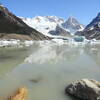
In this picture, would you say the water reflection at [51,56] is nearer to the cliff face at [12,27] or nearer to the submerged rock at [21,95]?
the submerged rock at [21,95]

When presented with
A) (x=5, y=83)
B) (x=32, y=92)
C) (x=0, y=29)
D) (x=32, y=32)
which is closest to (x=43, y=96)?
(x=32, y=92)

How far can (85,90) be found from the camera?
12.2 m

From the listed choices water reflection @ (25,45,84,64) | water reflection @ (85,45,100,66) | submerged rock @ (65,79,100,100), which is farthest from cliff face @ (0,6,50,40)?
submerged rock @ (65,79,100,100)

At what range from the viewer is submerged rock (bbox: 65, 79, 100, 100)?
1175cm

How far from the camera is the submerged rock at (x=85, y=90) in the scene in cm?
1175

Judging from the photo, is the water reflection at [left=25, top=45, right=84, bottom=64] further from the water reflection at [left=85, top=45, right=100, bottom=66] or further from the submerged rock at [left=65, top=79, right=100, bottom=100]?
the submerged rock at [left=65, top=79, right=100, bottom=100]

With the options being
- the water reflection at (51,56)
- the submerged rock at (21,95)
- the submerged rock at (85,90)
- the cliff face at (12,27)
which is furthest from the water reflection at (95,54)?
the cliff face at (12,27)

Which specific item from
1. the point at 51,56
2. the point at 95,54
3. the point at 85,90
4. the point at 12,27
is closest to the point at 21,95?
the point at 85,90

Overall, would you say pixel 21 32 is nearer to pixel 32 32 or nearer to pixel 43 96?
pixel 32 32

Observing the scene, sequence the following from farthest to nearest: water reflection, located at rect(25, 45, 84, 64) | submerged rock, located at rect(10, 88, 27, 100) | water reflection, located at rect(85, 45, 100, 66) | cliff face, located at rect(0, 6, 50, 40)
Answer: cliff face, located at rect(0, 6, 50, 40) → water reflection, located at rect(85, 45, 100, 66) → water reflection, located at rect(25, 45, 84, 64) → submerged rock, located at rect(10, 88, 27, 100)

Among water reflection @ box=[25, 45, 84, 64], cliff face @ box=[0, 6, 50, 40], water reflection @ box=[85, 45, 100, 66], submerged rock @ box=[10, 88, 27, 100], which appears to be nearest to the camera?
submerged rock @ box=[10, 88, 27, 100]

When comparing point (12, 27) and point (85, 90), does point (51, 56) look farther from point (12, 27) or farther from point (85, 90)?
point (12, 27)

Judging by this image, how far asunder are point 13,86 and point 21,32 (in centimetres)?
13156

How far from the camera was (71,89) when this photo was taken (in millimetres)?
13320
